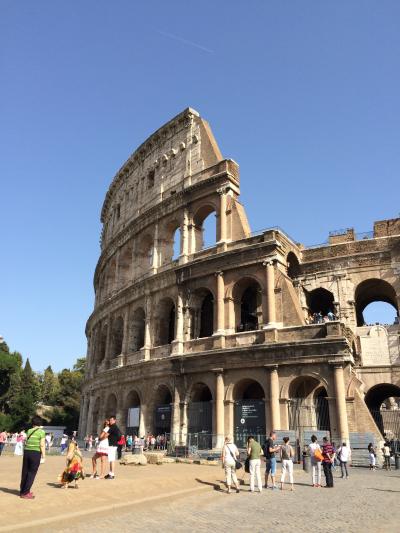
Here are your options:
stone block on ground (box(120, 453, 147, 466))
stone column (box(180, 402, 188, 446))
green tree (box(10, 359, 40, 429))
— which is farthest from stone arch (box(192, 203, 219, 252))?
green tree (box(10, 359, 40, 429))

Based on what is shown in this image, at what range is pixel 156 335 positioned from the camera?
82.8 ft

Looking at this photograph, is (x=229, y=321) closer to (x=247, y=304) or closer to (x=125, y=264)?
(x=247, y=304)

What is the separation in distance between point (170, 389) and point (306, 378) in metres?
7.07

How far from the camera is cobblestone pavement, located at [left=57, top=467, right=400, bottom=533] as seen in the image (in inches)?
259

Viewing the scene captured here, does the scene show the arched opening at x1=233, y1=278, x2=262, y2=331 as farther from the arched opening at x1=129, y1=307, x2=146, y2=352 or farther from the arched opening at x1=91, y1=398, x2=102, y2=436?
the arched opening at x1=91, y1=398, x2=102, y2=436

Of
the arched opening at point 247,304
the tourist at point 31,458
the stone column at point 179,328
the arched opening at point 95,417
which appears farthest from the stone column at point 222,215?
the tourist at point 31,458

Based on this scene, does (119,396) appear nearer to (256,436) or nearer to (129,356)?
(129,356)

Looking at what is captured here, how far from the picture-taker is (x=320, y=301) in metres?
26.9

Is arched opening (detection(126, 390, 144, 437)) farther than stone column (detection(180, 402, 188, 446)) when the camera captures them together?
Yes

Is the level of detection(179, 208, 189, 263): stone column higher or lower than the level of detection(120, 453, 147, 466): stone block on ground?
higher

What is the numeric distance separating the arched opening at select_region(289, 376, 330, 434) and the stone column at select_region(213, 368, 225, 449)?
3.11 meters

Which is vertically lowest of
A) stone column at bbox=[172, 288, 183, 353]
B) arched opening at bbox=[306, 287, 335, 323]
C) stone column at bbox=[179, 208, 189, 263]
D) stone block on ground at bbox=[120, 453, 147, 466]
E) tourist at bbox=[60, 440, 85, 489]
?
stone block on ground at bbox=[120, 453, 147, 466]

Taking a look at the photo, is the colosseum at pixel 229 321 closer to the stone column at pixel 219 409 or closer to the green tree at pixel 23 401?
the stone column at pixel 219 409

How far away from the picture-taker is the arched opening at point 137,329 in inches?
1081
